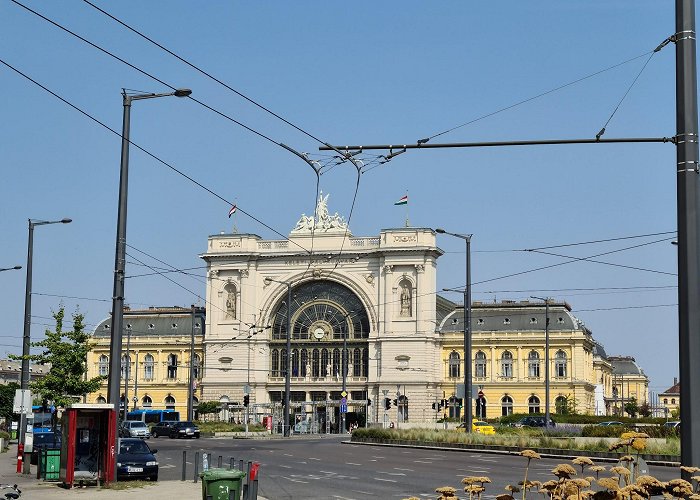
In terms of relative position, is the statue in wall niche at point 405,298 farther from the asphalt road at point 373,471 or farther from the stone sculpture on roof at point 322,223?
the asphalt road at point 373,471

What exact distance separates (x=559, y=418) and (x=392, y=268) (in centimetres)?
2656

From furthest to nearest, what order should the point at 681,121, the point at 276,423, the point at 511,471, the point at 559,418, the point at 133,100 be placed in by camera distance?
the point at 276,423 < the point at 559,418 < the point at 511,471 < the point at 133,100 < the point at 681,121

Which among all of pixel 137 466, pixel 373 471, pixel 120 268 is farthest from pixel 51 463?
pixel 373 471

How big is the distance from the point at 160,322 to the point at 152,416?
2727 centimetres

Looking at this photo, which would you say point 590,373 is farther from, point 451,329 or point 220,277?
point 220,277

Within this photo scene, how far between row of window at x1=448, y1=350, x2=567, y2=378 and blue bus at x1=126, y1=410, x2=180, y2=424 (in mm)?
29726

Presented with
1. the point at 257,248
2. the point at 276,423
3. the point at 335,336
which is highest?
the point at 257,248

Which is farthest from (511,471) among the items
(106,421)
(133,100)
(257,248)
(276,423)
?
(257,248)

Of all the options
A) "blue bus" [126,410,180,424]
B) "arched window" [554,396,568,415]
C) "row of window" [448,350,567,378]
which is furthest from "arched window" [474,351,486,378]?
"blue bus" [126,410,180,424]

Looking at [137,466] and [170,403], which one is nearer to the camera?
[137,466]

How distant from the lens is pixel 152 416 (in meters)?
109

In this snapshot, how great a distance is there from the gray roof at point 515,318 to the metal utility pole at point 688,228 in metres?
106

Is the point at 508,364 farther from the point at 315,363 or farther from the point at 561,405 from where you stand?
the point at 315,363

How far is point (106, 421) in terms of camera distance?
98.0ft
